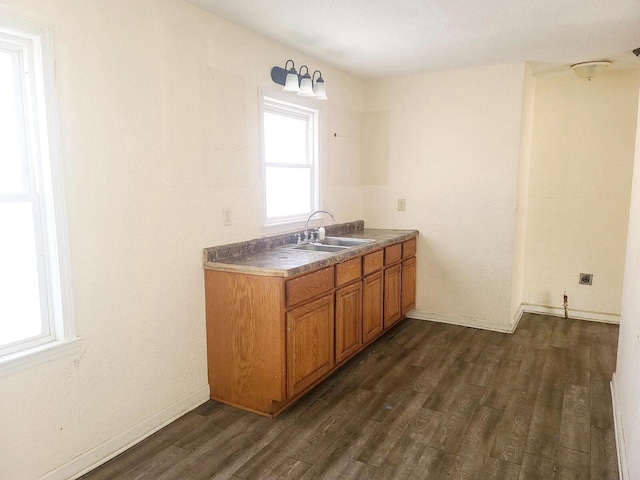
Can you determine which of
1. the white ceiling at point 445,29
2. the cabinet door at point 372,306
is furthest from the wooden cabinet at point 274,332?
the white ceiling at point 445,29

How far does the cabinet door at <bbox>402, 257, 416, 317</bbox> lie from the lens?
4008mm

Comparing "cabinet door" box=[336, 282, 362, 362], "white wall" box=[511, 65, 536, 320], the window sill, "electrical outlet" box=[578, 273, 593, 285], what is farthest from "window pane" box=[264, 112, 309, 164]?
"electrical outlet" box=[578, 273, 593, 285]

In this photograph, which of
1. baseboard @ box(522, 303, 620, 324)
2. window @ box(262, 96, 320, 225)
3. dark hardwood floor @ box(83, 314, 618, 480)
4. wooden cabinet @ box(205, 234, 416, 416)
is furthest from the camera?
baseboard @ box(522, 303, 620, 324)

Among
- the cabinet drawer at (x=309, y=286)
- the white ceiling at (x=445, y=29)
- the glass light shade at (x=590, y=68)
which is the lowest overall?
the cabinet drawer at (x=309, y=286)

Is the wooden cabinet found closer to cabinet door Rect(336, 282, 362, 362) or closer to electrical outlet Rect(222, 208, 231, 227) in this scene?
cabinet door Rect(336, 282, 362, 362)

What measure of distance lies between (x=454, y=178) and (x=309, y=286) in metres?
2.07

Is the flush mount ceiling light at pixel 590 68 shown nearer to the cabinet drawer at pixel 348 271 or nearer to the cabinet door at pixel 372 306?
the cabinet door at pixel 372 306

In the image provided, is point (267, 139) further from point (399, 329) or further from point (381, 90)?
point (399, 329)

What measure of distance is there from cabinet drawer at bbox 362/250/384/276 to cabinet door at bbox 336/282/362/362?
146 millimetres

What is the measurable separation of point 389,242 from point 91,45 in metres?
2.45

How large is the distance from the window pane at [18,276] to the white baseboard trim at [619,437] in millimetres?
2618

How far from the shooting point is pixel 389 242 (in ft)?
11.9

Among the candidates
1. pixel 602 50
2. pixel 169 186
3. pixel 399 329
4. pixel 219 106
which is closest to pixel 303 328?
pixel 169 186

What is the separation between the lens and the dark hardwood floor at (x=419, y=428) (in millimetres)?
2068
